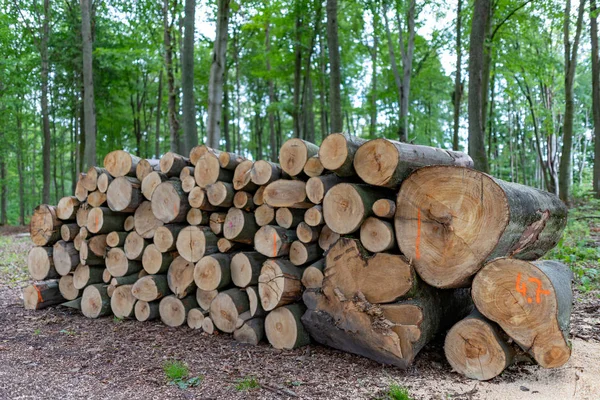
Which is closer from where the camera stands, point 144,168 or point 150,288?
point 150,288

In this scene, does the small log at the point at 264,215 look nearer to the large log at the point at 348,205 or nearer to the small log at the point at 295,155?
the small log at the point at 295,155

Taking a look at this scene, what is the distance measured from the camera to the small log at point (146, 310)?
4.64 metres

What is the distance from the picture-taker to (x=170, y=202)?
4480 millimetres

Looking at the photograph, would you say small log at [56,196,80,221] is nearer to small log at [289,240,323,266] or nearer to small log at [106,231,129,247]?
small log at [106,231,129,247]

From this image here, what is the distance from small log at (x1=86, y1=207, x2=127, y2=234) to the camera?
485 cm

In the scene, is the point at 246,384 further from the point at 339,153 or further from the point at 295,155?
the point at 295,155

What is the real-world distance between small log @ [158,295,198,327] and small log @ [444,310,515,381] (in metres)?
2.64

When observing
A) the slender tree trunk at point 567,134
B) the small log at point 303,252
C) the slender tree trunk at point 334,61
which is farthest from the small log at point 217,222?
the slender tree trunk at point 567,134

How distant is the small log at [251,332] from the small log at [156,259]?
1151 mm

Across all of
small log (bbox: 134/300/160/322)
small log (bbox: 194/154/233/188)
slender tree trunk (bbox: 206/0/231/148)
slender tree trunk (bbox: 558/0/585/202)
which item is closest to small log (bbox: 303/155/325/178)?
small log (bbox: 194/154/233/188)

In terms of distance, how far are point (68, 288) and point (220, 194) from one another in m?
2.59

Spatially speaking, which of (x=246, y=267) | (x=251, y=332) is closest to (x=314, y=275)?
(x=246, y=267)

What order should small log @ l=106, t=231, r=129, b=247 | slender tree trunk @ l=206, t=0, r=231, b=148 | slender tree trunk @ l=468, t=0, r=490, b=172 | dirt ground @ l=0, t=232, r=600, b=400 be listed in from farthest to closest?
slender tree trunk @ l=206, t=0, r=231, b=148 → slender tree trunk @ l=468, t=0, r=490, b=172 → small log @ l=106, t=231, r=129, b=247 → dirt ground @ l=0, t=232, r=600, b=400

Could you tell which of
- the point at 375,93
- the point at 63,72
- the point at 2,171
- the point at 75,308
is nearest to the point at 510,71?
the point at 375,93
